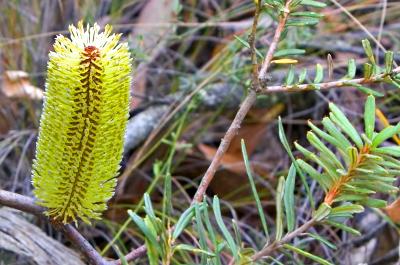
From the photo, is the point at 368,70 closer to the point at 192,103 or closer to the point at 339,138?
the point at 339,138

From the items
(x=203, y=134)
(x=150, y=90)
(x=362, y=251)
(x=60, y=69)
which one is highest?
(x=60, y=69)

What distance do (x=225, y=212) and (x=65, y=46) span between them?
100 cm

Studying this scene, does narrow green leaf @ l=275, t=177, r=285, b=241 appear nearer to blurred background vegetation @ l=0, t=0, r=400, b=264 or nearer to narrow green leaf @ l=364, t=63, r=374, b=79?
narrow green leaf @ l=364, t=63, r=374, b=79

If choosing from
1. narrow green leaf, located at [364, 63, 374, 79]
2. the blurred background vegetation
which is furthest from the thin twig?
the blurred background vegetation

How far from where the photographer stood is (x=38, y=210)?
2.61ft

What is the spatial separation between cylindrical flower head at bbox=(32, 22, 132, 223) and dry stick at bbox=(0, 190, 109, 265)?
4 centimetres

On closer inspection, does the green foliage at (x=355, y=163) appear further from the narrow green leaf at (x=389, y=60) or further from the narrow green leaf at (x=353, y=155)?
the narrow green leaf at (x=389, y=60)

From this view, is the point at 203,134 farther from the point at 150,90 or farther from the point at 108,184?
the point at 108,184

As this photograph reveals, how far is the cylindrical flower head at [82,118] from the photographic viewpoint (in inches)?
27.5

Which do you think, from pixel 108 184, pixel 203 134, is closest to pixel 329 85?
pixel 108 184

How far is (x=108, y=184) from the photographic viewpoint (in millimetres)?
762

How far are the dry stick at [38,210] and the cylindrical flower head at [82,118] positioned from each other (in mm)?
38

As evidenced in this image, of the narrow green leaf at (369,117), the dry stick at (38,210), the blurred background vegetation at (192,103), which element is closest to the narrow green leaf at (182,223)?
the dry stick at (38,210)

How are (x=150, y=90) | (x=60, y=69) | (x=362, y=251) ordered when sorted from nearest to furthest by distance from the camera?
(x=60, y=69)
(x=362, y=251)
(x=150, y=90)
